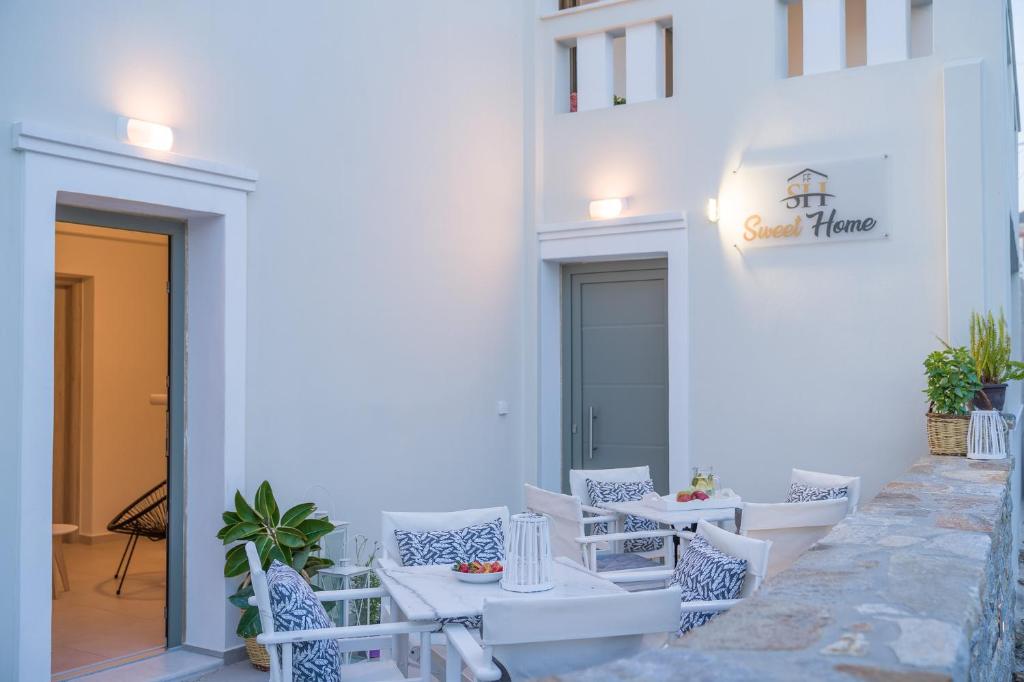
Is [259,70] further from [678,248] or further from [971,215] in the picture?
[971,215]

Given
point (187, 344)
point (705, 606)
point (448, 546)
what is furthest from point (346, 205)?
point (705, 606)

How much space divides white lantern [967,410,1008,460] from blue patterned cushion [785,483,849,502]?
69cm

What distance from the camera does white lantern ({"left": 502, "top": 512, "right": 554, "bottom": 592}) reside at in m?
3.36

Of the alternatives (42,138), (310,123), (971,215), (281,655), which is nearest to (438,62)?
(310,123)

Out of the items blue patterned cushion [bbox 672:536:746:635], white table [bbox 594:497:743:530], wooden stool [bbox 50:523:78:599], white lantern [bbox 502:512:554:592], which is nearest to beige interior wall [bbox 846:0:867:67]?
white table [bbox 594:497:743:530]

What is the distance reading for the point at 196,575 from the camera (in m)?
4.77

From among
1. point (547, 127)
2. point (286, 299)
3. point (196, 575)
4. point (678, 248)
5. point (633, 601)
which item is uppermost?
point (547, 127)

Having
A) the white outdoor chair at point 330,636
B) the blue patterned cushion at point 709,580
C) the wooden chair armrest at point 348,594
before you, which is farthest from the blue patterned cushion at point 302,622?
the blue patterned cushion at point 709,580

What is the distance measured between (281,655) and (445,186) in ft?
12.7

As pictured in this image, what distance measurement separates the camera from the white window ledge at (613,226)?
6.67 m

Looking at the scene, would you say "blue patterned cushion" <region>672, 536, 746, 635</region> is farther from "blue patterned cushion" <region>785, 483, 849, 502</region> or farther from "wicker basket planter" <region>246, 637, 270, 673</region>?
"wicker basket planter" <region>246, 637, 270, 673</region>

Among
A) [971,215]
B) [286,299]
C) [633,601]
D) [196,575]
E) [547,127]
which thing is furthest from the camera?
[547,127]

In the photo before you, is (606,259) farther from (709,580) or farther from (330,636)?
(330,636)

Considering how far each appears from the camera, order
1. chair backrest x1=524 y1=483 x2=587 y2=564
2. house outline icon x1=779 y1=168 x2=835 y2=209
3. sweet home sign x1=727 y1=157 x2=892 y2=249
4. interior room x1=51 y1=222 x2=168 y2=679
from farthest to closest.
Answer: interior room x1=51 y1=222 x2=168 y2=679 < house outline icon x1=779 y1=168 x2=835 y2=209 < sweet home sign x1=727 y1=157 x2=892 y2=249 < chair backrest x1=524 y1=483 x2=587 y2=564
